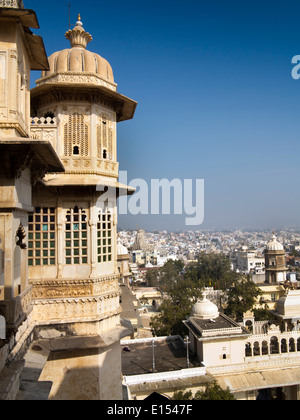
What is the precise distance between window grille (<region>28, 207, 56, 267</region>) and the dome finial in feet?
15.9

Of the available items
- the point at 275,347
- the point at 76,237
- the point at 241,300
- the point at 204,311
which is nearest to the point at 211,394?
the point at 204,311

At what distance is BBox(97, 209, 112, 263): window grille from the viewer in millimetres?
9008

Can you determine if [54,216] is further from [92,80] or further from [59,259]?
[92,80]

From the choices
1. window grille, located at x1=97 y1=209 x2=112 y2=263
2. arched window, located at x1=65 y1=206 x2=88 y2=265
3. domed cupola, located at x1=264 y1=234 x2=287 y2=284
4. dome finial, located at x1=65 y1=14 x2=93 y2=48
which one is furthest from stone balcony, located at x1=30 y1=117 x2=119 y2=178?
domed cupola, located at x1=264 y1=234 x2=287 y2=284

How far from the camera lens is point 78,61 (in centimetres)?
912

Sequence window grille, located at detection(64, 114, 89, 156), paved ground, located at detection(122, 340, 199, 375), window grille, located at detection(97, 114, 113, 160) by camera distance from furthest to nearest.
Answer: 1. paved ground, located at detection(122, 340, 199, 375)
2. window grille, located at detection(97, 114, 113, 160)
3. window grille, located at detection(64, 114, 89, 156)

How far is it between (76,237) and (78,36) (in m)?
5.72

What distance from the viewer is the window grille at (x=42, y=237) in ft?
28.1

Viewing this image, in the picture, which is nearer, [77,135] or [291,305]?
[77,135]

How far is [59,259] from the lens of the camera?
8.59 m

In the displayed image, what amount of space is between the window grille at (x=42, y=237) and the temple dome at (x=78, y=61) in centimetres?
350

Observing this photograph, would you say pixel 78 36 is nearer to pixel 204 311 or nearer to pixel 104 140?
pixel 104 140

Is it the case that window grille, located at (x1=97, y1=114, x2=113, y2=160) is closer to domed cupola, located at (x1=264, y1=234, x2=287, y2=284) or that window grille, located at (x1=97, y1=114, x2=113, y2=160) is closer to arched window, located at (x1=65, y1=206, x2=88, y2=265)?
arched window, located at (x1=65, y1=206, x2=88, y2=265)
